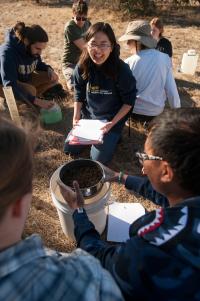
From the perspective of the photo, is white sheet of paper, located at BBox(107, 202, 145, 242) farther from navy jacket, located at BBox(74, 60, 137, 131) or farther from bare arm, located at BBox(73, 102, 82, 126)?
bare arm, located at BBox(73, 102, 82, 126)

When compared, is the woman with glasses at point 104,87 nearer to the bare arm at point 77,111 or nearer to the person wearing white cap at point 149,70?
the bare arm at point 77,111

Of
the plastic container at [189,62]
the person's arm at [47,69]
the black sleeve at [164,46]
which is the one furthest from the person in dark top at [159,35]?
the person's arm at [47,69]

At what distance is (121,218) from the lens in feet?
8.27

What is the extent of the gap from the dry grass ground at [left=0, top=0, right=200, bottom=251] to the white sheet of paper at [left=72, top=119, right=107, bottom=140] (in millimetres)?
386

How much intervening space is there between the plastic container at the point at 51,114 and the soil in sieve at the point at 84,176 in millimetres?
1481

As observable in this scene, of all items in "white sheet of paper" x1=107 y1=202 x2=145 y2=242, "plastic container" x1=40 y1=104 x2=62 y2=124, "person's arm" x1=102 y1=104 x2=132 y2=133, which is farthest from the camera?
"plastic container" x1=40 y1=104 x2=62 y2=124

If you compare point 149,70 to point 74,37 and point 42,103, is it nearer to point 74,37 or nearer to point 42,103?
point 42,103

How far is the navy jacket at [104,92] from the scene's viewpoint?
2877 mm

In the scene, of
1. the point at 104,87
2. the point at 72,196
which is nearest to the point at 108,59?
the point at 104,87

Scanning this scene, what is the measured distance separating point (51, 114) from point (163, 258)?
2.72 m

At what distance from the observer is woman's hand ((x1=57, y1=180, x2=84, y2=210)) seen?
1.82 meters

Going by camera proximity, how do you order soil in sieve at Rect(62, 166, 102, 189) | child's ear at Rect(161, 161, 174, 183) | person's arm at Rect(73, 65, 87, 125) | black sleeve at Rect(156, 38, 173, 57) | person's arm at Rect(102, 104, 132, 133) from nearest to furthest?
1. child's ear at Rect(161, 161, 174, 183)
2. soil in sieve at Rect(62, 166, 102, 189)
3. person's arm at Rect(102, 104, 132, 133)
4. person's arm at Rect(73, 65, 87, 125)
5. black sleeve at Rect(156, 38, 173, 57)

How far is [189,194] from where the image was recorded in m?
1.30

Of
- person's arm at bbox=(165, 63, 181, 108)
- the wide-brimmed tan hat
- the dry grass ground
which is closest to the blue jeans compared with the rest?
the dry grass ground
